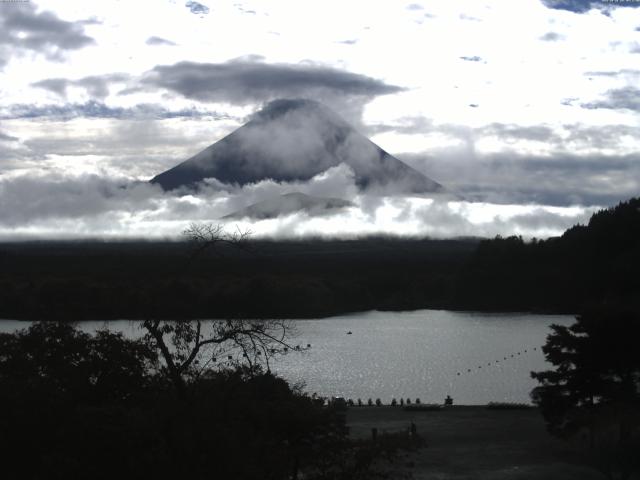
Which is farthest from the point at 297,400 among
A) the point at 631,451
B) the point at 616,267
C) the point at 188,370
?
the point at 616,267

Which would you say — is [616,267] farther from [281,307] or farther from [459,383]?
[459,383]

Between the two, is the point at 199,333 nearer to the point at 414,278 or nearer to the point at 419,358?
the point at 419,358

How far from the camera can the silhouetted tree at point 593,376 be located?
46.3ft

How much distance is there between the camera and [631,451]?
12844 millimetres

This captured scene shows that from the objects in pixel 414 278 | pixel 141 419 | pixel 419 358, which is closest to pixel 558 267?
pixel 414 278

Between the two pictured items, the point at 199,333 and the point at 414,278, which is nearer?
the point at 199,333

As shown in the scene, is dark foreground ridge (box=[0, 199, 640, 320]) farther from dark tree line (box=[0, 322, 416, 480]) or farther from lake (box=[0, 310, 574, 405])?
dark tree line (box=[0, 322, 416, 480])

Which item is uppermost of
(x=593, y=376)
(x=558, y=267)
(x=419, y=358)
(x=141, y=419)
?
(x=558, y=267)

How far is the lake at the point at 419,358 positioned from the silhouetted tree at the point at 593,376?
493 centimetres

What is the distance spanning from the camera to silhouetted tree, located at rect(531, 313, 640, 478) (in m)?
14.1

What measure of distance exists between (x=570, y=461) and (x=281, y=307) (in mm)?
34936

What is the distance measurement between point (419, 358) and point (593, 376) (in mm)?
22518

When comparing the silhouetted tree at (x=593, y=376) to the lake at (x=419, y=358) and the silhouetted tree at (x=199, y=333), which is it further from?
the silhouetted tree at (x=199, y=333)

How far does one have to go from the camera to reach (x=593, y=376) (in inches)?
587
